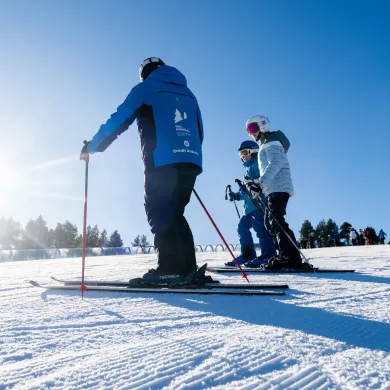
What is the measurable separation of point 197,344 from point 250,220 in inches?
209

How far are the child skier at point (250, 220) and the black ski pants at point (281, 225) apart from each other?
1102mm

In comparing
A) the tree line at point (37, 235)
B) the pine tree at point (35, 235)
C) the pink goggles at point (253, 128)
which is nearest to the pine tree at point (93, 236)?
the tree line at point (37, 235)

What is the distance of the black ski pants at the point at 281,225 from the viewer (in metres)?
4.76

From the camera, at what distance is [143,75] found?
3.72m

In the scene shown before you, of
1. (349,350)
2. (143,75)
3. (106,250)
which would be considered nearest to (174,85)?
(143,75)

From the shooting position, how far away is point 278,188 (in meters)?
4.91

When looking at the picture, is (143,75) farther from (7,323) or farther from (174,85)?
(7,323)

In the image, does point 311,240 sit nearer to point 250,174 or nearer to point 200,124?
point 250,174

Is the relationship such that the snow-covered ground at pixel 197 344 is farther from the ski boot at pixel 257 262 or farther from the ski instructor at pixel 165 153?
the ski boot at pixel 257 262

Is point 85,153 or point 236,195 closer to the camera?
point 85,153

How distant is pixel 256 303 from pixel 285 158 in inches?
127

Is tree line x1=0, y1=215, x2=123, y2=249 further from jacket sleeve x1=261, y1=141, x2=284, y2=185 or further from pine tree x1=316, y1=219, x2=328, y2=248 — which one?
jacket sleeve x1=261, y1=141, x2=284, y2=185

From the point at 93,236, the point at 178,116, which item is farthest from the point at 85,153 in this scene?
the point at 93,236

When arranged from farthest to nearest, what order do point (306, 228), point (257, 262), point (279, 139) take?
point (306, 228) < point (257, 262) < point (279, 139)
